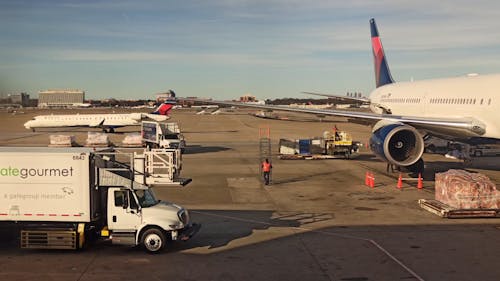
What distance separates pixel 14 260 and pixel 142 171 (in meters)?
4.13

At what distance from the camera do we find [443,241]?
14977mm

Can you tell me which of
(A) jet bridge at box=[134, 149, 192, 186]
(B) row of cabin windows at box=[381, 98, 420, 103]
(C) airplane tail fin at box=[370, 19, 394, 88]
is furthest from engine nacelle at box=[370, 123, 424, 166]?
(C) airplane tail fin at box=[370, 19, 394, 88]

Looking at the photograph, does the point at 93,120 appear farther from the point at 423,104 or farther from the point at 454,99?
the point at 454,99

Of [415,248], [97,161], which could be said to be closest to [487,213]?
[415,248]

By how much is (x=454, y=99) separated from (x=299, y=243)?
14.9 m

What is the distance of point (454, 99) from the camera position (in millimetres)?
25500

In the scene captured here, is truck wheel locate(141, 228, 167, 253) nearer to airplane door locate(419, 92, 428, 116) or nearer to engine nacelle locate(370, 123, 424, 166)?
engine nacelle locate(370, 123, 424, 166)

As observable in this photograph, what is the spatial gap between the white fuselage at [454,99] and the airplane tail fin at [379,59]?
557cm

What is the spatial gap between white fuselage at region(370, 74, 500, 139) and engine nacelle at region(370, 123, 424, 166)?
2.82m

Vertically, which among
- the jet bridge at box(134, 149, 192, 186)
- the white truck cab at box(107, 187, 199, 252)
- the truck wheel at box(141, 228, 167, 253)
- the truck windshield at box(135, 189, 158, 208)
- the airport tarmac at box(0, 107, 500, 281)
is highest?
the jet bridge at box(134, 149, 192, 186)

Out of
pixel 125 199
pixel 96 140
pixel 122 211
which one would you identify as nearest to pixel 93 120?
pixel 96 140

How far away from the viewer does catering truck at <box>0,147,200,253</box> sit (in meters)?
13.9

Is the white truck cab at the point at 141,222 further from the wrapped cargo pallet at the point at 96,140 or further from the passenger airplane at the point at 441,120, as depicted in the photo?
the wrapped cargo pallet at the point at 96,140

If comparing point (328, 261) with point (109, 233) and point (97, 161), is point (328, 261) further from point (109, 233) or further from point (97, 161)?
point (97, 161)
